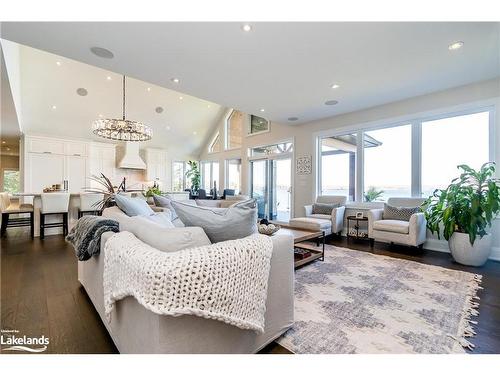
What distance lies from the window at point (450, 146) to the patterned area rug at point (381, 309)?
183cm

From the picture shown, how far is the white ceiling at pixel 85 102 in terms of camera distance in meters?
5.80

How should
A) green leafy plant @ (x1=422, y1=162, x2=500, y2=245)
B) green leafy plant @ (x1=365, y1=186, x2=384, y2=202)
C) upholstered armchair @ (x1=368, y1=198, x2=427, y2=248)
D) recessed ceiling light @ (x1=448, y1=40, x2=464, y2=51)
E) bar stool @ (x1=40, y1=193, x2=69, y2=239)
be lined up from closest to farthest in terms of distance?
recessed ceiling light @ (x1=448, y1=40, x2=464, y2=51) → green leafy plant @ (x1=422, y1=162, x2=500, y2=245) → upholstered armchair @ (x1=368, y1=198, x2=427, y2=248) → bar stool @ (x1=40, y1=193, x2=69, y2=239) → green leafy plant @ (x1=365, y1=186, x2=384, y2=202)

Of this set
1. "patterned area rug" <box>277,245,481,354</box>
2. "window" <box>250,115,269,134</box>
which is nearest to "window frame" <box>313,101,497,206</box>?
"window" <box>250,115,269,134</box>

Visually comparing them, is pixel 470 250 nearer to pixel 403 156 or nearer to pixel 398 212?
pixel 398 212

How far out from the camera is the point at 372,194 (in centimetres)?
478

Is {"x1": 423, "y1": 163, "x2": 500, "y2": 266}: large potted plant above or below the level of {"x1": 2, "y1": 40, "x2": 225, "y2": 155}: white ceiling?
below

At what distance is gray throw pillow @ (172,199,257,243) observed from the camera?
1.33 meters

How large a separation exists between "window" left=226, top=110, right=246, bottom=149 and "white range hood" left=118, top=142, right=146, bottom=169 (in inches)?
126

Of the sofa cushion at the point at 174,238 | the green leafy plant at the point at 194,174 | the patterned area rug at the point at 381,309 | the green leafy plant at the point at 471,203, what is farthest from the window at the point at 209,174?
the sofa cushion at the point at 174,238

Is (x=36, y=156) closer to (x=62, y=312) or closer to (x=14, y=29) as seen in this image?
(x=14, y=29)

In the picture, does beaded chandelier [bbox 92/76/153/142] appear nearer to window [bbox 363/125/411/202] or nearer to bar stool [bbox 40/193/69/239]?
bar stool [bbox 40/193/69/239]

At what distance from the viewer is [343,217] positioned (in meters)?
4.84

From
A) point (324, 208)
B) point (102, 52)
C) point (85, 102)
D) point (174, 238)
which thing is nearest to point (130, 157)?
point (85, 102)
